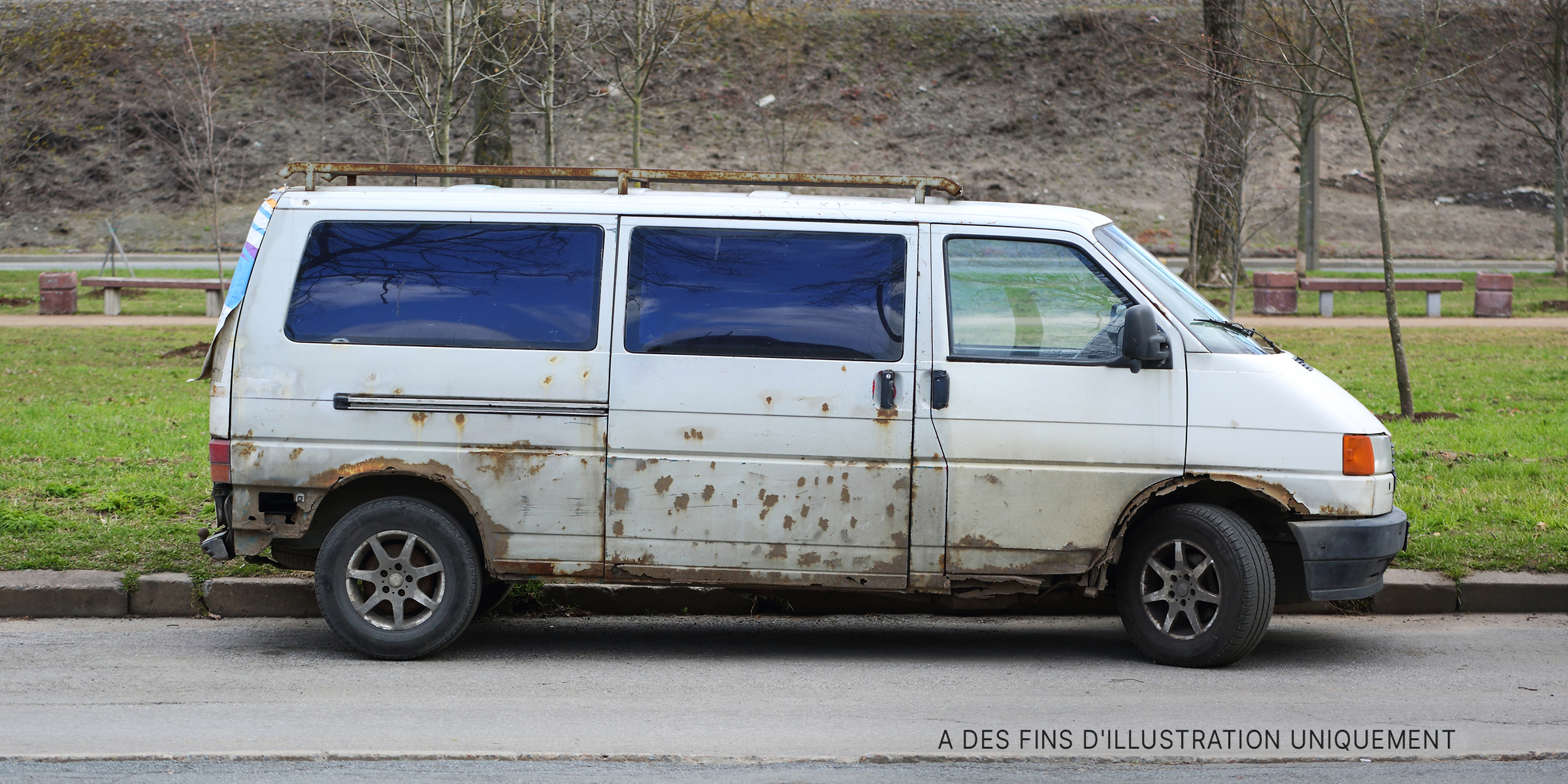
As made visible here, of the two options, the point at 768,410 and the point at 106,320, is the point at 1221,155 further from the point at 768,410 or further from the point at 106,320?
the point at 106,320

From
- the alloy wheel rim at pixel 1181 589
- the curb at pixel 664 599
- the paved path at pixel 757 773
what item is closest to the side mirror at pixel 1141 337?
the alloy wheel rim at pixel 1181 589

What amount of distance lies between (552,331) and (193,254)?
34.1m

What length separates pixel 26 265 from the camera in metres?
32.8

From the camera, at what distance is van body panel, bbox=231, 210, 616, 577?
563 cm

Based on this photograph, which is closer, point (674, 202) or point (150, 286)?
point (674, 202)

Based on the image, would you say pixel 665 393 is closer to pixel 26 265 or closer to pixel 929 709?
pixel 929 709

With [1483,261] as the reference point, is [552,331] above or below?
below

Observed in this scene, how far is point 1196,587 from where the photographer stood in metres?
5.61

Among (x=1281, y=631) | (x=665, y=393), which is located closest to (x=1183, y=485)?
(x=1281, y=631)

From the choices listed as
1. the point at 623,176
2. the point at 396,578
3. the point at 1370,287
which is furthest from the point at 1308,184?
the point at 396,578

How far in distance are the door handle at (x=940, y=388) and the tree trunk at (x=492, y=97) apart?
921cm

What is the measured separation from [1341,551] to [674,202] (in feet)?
10.1

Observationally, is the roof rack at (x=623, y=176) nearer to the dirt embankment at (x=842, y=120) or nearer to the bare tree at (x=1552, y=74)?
the bare tree at (x=1552, y=74)

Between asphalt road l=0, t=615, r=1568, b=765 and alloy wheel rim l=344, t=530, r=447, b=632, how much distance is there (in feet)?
0.67
